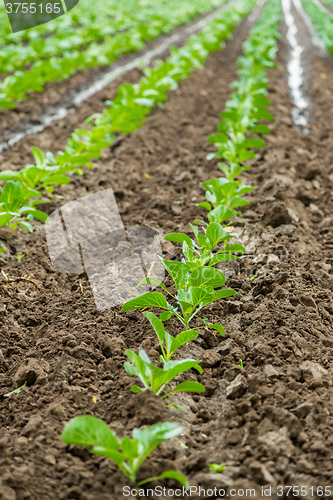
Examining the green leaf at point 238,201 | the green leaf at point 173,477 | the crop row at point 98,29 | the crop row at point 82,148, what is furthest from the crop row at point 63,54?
the green leaf at point 173,477

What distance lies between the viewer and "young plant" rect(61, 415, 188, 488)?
1257 mm

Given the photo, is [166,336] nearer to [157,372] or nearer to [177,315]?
[157,372]

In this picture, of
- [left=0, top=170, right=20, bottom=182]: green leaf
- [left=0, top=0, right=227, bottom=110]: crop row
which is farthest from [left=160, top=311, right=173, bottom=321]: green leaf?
[left=0, top=0, right=227, bottom=110]: crop row

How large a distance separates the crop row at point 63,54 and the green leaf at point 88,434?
167 inches

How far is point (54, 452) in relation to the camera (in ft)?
4.79

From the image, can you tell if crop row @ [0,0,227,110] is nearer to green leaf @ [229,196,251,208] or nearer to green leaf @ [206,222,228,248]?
green leaf @ [229,196,251,208]

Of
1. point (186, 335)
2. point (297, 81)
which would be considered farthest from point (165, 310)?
point (297, 81)

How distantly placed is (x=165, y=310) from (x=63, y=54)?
6.79 m

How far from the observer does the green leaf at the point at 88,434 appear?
125cm

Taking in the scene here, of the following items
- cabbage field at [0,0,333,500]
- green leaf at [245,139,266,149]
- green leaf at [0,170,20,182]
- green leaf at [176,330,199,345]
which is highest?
green leaf at [0,170,20,182]

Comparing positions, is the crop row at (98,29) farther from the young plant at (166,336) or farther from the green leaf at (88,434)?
the green leaf at (88,434)

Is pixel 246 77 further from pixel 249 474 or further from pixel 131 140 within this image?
pixel 249 474

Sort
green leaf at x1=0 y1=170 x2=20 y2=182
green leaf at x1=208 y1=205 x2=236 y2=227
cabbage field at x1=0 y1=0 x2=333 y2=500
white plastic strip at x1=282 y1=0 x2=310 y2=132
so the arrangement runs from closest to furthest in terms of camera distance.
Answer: cabbage field at x1=0 y1=0 x2=333 y2=500, green leaf at x1=208 y1=205 x2=236 y2=227, green leaf at x1=0 y1=170 x2=20 y2=182, white plastic strip at x1=282 y1=0 x2=310 y2=132

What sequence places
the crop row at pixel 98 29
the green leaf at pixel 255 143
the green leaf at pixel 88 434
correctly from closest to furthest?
the green leaf at pixel 88 434, the green leaf at pixel 255 143, the crop row at pixel 98 29
